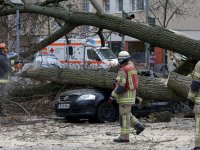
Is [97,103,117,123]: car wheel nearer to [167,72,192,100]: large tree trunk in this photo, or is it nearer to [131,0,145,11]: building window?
[167,72,192,100]: large tree trunk

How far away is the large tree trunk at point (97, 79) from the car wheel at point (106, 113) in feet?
2.04

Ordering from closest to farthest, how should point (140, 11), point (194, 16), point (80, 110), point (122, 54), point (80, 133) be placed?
point (122, 54), point (80, 133), point (80, 110), point (140, 11), point (194, 16)

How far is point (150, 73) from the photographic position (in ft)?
46.2

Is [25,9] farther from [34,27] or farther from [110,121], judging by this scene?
[110,121]

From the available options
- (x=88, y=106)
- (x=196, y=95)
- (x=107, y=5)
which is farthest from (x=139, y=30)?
(x=107, y=5)

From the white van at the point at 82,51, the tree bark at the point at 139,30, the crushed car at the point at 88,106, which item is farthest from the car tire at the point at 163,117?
the white van at the point at 82,51

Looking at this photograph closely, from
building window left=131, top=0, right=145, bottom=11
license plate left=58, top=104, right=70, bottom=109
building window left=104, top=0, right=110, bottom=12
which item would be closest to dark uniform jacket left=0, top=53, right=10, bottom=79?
license plate left=58, top=104, right=70, bottom=109

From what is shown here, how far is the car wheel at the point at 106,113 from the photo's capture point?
1261cm

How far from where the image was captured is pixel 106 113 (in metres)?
12.7

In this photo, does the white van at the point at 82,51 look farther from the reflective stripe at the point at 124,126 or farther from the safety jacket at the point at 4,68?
the reflective stripe at the point at 124,126

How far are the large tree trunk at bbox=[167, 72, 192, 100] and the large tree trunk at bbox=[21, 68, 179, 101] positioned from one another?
0.83 feet

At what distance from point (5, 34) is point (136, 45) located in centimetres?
2586

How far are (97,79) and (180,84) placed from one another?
235 centimetres

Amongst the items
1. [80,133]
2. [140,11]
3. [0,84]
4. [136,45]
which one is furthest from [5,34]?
[136,45]
